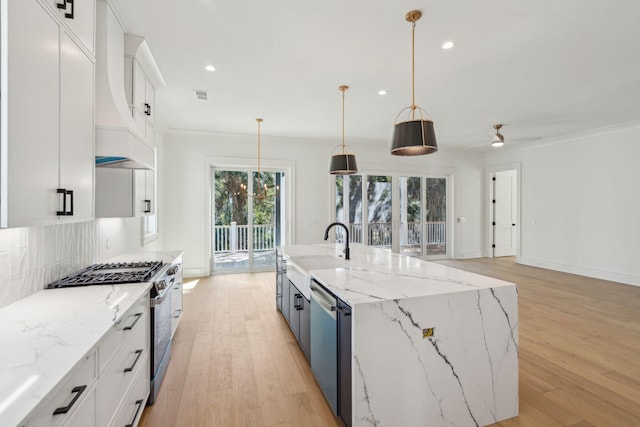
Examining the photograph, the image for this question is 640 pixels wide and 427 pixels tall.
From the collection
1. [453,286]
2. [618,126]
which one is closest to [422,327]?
[453,286]

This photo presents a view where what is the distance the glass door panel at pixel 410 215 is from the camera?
24.2 feet

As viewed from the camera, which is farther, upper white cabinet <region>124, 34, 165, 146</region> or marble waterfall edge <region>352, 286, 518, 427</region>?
upper white cabinet <region>124, 34, 165, 146</region>

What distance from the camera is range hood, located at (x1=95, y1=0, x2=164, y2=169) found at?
1.94 m

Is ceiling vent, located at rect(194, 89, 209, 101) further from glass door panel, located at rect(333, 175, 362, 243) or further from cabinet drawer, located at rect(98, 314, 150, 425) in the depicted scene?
glass door panel, located at rect(333, 175, 362, 243)

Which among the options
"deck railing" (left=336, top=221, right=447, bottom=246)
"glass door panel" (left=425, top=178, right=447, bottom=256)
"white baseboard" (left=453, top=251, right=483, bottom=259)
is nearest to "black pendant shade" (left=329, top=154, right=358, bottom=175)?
"deck railing" (left=336, top=221, right=447, bottom=246)

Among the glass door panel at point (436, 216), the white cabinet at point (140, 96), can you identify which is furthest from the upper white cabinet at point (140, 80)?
the glass door panel at point (436, 216)

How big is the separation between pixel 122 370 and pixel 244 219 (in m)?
4.68

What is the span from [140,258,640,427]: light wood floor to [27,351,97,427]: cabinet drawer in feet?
3.42

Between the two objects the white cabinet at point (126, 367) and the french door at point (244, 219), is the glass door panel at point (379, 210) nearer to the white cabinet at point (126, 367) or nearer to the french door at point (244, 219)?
the french door at point (244, 219)

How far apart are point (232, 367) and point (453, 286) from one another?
1.94 m

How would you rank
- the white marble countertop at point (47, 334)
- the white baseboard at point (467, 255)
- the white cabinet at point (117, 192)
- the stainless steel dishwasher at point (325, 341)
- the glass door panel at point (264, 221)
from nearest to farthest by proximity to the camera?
the white marble countertop at point (47, 334)
the stainless steel dishwasher at point (325, 341)
the white cabinet at point (117, 192)
the glass door panel at point (264, 221)
the white baseboard at point (467, 255)

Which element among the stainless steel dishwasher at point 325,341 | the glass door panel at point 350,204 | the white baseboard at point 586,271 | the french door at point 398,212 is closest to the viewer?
the stainless steel dishwasher at point 325,341

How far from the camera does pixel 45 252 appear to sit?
1944mm

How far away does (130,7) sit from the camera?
2225 millimetres
